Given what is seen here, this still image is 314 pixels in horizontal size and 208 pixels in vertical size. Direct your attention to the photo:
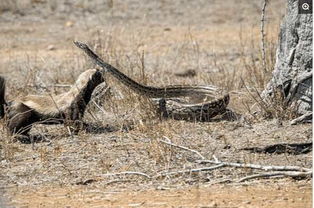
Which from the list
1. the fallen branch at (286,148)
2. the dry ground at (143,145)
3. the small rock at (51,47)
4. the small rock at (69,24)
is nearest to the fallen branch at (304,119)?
the dry ground at (143,145)

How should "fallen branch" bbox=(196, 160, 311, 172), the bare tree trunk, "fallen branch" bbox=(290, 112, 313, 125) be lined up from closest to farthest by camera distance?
"fallen branch" bbox=(196, 160, 311, 172)
"fallen branch" bbox=(290, 112, 313, 125)
the bare tree trunk

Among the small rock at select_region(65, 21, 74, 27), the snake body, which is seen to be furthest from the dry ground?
the small rock at select_region(65, 21, 74, 27)

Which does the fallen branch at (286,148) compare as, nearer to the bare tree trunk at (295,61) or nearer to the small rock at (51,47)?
the bare tree trunk at (295,61)

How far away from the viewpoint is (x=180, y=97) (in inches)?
389

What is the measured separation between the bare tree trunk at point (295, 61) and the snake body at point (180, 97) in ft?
2.26

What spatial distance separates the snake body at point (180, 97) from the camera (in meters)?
9.25

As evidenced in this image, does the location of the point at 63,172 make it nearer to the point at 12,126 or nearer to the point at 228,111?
the point at 12,126

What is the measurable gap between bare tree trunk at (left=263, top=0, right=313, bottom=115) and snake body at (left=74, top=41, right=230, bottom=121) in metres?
0.69

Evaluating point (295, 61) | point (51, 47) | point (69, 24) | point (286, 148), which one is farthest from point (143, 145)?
point (69, 24)

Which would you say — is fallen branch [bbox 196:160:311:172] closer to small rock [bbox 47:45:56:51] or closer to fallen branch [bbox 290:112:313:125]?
fallen branch [bbox 290:112:313:125]

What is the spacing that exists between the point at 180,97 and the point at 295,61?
163cm

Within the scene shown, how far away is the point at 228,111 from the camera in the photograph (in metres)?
9.32

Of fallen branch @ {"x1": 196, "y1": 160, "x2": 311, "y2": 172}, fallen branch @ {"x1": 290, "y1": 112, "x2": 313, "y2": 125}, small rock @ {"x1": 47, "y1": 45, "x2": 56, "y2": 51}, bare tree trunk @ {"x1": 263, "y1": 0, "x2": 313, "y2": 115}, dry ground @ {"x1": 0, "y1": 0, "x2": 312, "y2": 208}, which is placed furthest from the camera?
small rock @ {"x1": 47, "y1": 45, "x2": 56, "y2": 51}

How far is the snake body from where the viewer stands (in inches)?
364
